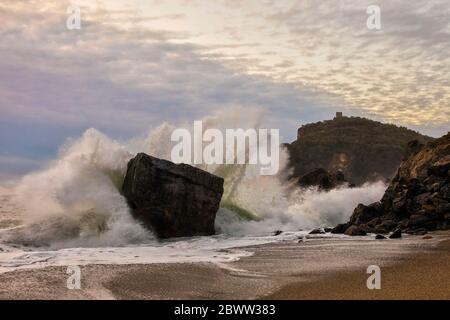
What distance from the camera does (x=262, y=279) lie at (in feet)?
28.3

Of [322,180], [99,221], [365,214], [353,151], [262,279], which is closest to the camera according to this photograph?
[262,279]

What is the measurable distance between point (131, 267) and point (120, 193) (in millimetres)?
8873

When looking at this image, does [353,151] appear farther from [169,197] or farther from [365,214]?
[169,197]

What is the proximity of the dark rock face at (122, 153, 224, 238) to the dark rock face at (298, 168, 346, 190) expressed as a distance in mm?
17329

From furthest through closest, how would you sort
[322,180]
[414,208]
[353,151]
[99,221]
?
1. [353,151]
2. [322,180]
3. [414,208]
4. [99,221]

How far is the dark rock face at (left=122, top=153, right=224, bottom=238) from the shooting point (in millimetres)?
17891

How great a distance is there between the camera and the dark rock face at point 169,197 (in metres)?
17.9

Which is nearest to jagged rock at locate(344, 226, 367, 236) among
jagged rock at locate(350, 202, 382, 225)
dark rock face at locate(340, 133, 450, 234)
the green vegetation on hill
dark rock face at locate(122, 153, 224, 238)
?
dark rock face at locate(340, 133, 450, 234)

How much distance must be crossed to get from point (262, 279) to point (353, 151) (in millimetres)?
114186

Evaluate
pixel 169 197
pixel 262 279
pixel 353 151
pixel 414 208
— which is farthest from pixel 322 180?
pixel 353 151

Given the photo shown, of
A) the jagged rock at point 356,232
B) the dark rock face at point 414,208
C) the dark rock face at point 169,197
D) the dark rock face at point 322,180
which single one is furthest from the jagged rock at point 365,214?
the dark rock face at point 322,180
